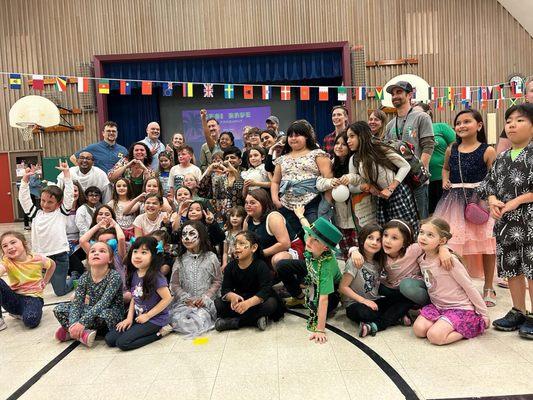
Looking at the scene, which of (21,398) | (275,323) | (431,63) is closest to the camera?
(21,398)

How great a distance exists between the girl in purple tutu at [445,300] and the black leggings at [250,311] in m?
0.97

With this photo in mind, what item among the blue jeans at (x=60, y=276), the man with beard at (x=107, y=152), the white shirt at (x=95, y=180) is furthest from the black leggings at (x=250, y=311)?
the man with beard at (x=107, y=152)

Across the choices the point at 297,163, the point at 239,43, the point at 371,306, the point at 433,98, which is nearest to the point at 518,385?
the point at 371,306

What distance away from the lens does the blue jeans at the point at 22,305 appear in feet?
10.4

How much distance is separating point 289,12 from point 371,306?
7.66 m

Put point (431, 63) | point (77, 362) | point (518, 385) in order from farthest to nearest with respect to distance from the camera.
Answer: point (431, 63), point (77, 362), point (518, 385)

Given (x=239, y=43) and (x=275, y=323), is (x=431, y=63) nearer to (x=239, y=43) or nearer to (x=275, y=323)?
(x=239, y=43)

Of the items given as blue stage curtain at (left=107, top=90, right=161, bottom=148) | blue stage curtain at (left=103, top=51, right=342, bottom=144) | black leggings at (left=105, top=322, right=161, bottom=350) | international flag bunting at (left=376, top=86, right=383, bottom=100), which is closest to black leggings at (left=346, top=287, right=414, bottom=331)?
black leggings at (left=105, top=322, right=161, bottom=350)

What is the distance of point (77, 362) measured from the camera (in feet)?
8.20

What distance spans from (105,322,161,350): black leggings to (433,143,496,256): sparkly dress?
240 centimetres

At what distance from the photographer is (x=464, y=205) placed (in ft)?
10.6

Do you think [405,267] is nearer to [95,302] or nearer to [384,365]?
[384,365]

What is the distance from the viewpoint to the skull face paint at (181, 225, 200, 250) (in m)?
3.08

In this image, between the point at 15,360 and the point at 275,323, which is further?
the point at 275,323
